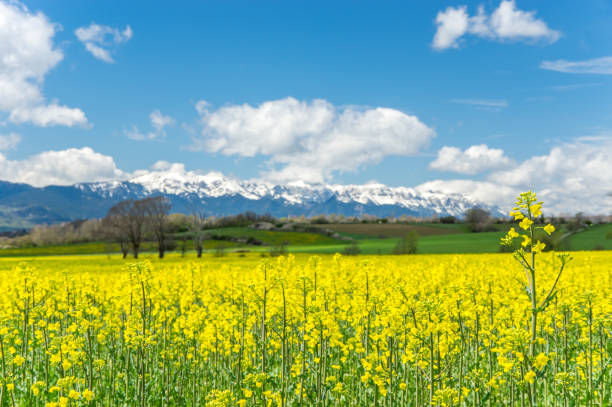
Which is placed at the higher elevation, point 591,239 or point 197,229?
point 197,229

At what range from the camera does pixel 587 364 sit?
25.5ft

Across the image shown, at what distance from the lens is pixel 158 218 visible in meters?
75.6

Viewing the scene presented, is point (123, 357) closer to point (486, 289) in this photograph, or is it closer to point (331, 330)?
point (331, 330)

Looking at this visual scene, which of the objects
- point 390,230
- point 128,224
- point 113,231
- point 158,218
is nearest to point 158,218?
point 158,218

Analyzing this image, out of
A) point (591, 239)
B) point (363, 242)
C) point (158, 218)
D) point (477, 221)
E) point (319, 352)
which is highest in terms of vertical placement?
point (158, 218)

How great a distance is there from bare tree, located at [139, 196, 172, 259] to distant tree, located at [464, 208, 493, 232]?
308 ft

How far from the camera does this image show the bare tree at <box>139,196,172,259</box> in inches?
2896

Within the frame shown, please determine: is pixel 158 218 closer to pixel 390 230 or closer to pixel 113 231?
pixel 113 231

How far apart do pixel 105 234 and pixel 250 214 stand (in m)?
96.0

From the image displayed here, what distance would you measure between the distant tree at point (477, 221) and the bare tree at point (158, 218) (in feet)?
308

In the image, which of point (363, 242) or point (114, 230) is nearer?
point (114, 230)

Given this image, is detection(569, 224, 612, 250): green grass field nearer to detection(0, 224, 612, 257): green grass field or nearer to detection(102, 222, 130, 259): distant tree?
detection(0, 224, 612, 257): green grass field

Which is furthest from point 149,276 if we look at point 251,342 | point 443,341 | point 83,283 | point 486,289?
point 486,289

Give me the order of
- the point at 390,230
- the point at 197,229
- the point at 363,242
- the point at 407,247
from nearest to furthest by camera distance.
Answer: the point at 407,247 → the point at 197,229 → the point at 363,242 → the point at 390,230
